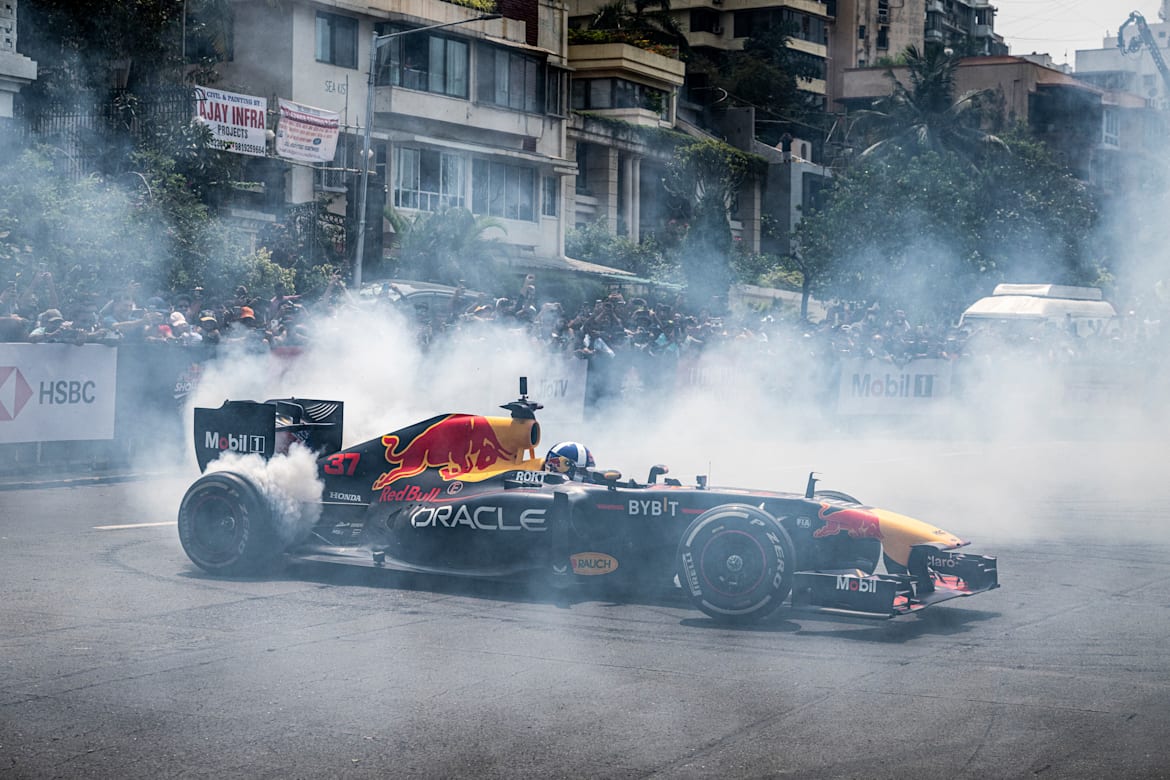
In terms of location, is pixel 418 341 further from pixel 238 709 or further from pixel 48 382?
pixel 238 709

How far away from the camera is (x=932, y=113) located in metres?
57.5

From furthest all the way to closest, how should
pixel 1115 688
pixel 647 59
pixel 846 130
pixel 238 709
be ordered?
pixel 846 130 < pixel 647 59 < pixel 1115 688 < pixel 238 709

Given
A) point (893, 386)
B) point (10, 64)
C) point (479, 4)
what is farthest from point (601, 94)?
point (10, 64)

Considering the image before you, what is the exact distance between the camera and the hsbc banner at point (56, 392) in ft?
48.0

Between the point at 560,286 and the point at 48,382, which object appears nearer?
the point at 48,382

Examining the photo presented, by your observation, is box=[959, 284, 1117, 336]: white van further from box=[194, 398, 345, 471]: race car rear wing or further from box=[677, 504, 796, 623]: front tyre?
box=[677, 504, 796, 623]: front tyre

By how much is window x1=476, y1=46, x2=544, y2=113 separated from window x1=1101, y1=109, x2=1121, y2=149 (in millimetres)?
35759

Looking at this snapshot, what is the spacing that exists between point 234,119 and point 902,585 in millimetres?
23657

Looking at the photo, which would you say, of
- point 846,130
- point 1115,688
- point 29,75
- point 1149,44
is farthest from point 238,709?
point 846,130

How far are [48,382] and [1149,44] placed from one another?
1838cm

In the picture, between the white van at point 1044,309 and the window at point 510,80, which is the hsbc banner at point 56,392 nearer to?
the white van at point 1044,309

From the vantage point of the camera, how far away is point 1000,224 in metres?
38.4

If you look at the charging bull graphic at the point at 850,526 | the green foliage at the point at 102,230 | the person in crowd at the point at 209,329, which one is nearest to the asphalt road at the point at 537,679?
the charging bull graphic at the point at 850,526

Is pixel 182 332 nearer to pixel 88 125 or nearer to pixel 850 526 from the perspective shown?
pixel 88 125
